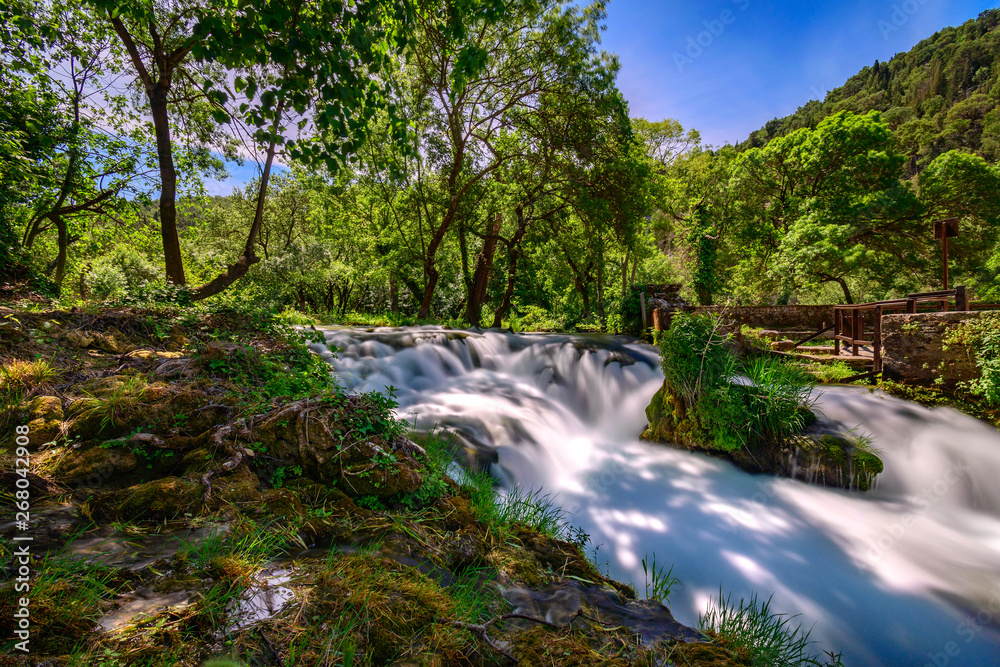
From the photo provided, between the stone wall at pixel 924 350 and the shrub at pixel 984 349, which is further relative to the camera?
the stone wall at pixel 924 350

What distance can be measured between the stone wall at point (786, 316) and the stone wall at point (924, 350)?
7.19m

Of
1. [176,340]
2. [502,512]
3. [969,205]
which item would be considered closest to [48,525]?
[502,512]

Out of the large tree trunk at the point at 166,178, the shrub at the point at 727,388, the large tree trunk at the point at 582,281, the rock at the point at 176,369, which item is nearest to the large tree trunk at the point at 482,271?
the large tree trunk at the point at 582,281

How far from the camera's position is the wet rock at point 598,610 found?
6.46 feet

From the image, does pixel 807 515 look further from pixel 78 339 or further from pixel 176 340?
pixel 78 339

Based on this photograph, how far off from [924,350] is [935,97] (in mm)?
99261

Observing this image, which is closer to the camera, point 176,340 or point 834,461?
point 176,340

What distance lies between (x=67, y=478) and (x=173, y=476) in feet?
1.57

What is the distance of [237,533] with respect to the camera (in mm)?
1904

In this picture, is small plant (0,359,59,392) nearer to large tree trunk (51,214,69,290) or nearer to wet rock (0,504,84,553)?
wet rock (0,504,84,553)

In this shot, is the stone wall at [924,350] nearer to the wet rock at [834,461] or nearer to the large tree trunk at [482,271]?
the wet rock at [834,461]

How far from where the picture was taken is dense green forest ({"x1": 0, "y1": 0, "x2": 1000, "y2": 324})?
3516mm

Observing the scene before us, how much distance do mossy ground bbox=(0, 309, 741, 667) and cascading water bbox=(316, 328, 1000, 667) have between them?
5.25 feet

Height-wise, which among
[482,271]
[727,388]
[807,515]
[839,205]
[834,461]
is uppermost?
[839,205]
